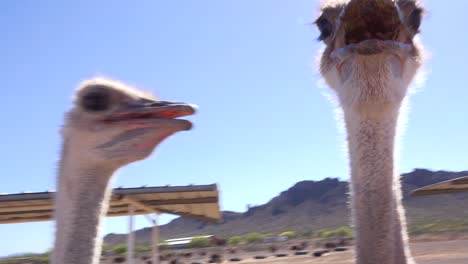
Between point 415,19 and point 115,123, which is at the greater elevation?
point 415,19

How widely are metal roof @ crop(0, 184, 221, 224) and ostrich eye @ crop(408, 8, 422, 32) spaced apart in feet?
14.6

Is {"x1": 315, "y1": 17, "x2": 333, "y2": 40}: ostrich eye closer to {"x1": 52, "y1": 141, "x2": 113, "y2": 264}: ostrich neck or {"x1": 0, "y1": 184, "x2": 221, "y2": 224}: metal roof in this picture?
{"x1": 52, "y1": 141, "x2": 113, "y2": 264}: ostrich neck

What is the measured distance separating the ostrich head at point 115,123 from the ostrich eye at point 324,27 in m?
0.88

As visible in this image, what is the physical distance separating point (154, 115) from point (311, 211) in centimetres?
7376

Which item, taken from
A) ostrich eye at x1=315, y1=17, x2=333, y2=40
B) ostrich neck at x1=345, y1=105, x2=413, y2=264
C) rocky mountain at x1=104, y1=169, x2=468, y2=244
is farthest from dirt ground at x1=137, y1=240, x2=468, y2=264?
rocky mountain at x1=104, y1=169, x2=468, y2=244

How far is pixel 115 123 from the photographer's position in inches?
131

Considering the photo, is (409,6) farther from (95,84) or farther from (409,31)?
(95,84)

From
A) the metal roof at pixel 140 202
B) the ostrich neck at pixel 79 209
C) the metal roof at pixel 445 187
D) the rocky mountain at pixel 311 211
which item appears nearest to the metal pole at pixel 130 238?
the metal roof at pixel 140 202

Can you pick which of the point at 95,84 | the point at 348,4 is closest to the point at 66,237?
the point at 95,84

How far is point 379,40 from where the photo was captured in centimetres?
266

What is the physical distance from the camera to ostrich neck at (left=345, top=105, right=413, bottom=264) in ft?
8.89

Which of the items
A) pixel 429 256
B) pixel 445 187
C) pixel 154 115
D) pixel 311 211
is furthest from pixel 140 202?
pixel 311 211

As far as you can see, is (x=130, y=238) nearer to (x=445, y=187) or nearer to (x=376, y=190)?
(x=376, y=190)

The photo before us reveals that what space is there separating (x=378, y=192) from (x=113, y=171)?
158 centimetres
